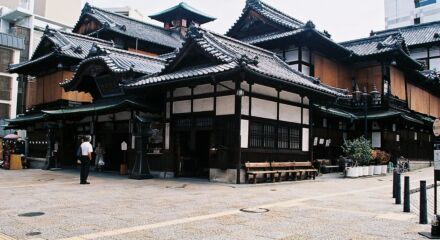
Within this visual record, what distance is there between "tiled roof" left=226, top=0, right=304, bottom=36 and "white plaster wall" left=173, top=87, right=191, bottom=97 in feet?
33.4

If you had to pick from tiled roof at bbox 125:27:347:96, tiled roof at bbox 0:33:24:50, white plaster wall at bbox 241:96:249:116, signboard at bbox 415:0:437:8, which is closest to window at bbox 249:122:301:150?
white plaster wall at bbox 241:96:249:116

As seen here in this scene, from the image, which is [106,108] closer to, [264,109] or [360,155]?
[264,109]

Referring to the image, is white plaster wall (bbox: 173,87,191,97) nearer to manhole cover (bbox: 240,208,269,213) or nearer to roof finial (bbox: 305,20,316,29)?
roof finial (bbox: 305,20,316,29)

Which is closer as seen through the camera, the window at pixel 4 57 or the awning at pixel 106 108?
the awning at pixel 106 108

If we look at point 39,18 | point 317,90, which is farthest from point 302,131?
point 39,18

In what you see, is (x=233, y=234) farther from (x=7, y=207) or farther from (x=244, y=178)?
(x=244, y=178)

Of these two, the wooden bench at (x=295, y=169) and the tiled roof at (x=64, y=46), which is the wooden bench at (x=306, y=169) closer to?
the wooden bench at (x=295, y=169)

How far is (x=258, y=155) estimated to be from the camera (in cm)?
1739

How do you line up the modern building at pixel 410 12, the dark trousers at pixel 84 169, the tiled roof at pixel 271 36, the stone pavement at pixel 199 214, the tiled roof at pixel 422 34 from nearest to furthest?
the stone pavement at pixel 199 214, the dark trousers at pixel 84 169, the tiled roof at pixel 271 36, the tiled roof at pixel 422 34, the modern building at pixel 410 12

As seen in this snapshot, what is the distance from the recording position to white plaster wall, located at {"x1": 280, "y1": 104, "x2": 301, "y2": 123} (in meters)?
19.0

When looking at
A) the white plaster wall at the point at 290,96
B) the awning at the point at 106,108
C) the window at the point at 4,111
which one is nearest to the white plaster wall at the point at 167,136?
the awning at the point at 106,108

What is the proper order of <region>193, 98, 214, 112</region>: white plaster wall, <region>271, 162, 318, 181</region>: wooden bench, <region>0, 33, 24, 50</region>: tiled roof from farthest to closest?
<region>0, 33, 24, 50</region>: tiled roof < <region>271, 162, 318, 181</region>: wooden bench < <region>193, 98, 214, 112</region>: white plaster wall

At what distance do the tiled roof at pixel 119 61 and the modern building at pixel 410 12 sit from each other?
173ft

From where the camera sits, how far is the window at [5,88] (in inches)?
2114
